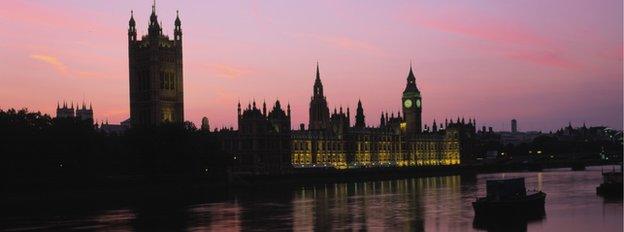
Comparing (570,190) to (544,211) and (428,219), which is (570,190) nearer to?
(544,211)

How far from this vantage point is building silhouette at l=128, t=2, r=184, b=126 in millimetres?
157875

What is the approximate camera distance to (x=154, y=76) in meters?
159

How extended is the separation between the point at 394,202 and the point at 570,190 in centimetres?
2540

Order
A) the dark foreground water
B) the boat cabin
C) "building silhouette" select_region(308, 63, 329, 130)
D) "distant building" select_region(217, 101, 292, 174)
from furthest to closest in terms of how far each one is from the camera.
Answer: "building silhouette" select_region(308, 63, 329, 130) < "distant building" select_region(217, 101, 292, 174) < the boat cabin < the dark foreground water

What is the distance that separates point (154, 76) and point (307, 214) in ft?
299

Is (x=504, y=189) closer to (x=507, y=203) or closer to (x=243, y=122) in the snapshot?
(x=507, y=203)

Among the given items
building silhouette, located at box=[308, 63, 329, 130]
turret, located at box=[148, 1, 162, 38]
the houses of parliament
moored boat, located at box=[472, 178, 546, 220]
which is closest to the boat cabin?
moored boat, located at box=[472, 178, 546, 220]

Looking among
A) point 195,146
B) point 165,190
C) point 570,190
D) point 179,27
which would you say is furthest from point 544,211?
Answer: point 179,27

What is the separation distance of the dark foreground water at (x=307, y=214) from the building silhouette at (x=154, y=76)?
→ 63.3 metres

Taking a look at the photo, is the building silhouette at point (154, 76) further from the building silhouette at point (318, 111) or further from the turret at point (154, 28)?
the building silhouette at point (318, 111)

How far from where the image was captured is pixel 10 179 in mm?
89562

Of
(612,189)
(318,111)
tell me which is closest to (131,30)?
(318,111)

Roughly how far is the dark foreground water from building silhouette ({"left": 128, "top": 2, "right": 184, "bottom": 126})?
2490 inches

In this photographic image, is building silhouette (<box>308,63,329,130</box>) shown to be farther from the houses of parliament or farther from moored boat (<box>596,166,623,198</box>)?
moored boat (<box>596,166,623,198</box>)
